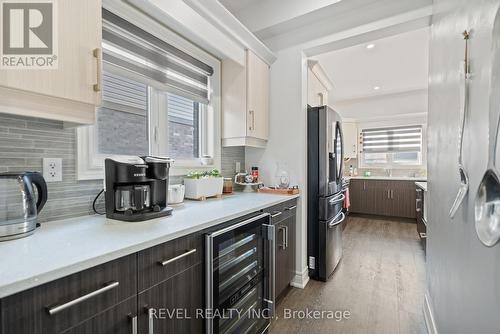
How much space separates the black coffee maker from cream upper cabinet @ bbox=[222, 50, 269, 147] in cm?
107

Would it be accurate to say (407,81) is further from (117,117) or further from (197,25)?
(117,117)

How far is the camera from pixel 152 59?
1640mm

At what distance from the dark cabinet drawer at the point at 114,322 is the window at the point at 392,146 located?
5857 millimetres

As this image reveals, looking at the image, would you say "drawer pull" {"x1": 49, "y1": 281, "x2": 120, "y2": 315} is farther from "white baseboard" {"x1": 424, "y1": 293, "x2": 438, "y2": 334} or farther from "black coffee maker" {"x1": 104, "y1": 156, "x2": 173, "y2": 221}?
"white baseboard" {"x1": 424, "y1": 293, "x2": 438, "y2": 334}

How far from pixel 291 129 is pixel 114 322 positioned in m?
2.02

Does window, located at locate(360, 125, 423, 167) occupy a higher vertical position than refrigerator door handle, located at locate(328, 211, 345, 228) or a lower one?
higher

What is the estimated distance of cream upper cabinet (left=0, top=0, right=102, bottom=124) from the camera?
85 centimetres

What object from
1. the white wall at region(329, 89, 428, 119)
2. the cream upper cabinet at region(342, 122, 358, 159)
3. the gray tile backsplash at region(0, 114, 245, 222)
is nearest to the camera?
the gray tile backsplash at region(0, 114, 245, 222)

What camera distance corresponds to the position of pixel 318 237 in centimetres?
231

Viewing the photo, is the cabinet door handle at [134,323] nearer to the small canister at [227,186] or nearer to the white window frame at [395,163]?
the small canister at [227,186]

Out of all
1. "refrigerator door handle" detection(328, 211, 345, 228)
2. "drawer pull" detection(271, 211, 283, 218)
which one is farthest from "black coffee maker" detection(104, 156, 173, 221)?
"refrigerator door handle" detection(328, 211, 345, 228)

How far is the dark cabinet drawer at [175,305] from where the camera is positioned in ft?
2.83

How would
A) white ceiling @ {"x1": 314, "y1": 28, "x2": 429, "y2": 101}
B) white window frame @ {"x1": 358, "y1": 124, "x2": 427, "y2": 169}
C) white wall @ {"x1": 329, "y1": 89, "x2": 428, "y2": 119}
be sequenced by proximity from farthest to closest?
white window frame @ {"x1": 358, "y1": 124, "x2": 427, "y2": 169} → white wall @ {"x1": 329, "y1": 89, "x2": 428, "y2": 119} → white ceiling @ {"x1": 314, "y1": 28, "x2": 429, "y2": 101}

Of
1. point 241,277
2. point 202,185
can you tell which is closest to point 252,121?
point 202,185
